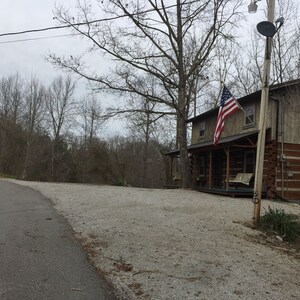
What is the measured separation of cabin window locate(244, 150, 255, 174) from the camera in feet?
68.5

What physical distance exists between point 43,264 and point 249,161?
55.3ft

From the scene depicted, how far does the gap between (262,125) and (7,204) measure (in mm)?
8514

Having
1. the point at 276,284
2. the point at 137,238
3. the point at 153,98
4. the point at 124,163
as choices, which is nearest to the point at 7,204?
the point at 137,238

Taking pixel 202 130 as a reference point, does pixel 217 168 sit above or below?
below

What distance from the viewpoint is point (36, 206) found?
12656 mm

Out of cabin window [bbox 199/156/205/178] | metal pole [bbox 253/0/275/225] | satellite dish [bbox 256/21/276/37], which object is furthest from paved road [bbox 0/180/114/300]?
cabin window [bbox 199/156/205/178]

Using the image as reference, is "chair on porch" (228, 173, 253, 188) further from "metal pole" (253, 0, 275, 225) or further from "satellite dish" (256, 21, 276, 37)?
"satellite dish" (256, 21, 276, 37)

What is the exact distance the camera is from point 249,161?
70.0 feet

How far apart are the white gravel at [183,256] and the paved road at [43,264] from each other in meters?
0.30

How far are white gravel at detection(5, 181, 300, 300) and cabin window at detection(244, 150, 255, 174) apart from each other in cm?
969

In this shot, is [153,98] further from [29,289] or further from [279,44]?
[29,289]

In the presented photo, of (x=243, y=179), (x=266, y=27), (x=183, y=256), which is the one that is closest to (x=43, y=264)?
(x=183, y=256)

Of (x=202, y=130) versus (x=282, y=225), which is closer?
(x=282, y=225)

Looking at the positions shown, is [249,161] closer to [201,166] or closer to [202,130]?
[202,130]
